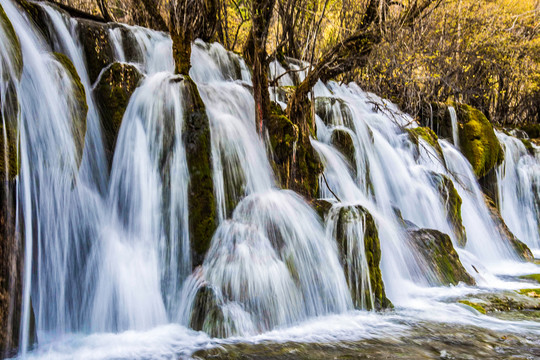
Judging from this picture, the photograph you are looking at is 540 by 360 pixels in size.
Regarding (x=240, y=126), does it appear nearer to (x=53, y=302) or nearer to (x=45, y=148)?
(x=45, y=148)

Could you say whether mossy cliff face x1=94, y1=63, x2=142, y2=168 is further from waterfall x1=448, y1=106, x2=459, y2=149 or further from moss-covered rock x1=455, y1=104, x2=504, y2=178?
waterfall x1=448, y1=106, x2=459, y2=149

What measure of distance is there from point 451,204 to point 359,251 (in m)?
4.41

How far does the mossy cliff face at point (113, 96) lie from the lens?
5.34 meters

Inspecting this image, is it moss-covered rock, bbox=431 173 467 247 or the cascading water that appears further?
moss-covered rock, bbox=431 173 467 247

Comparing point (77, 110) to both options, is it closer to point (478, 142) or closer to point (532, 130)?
point (478, 142)

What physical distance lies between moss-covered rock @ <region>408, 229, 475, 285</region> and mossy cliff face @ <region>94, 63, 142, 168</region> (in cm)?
460

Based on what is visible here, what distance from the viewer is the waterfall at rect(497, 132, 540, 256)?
12.6 metres

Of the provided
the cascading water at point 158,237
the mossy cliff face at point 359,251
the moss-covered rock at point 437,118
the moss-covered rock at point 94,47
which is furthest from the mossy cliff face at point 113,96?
the moss-covered rock at point 437,118

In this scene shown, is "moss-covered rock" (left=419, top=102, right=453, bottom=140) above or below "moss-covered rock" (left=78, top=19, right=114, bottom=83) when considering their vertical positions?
above

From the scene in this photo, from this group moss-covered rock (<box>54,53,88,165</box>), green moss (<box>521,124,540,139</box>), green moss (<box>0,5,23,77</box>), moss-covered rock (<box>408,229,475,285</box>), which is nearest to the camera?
green moss (<box>0,5,23,77</box>)

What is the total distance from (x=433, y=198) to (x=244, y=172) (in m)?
4.62

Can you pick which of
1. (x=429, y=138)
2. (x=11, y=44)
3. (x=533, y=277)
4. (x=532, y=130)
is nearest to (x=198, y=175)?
(x=11, y=44)

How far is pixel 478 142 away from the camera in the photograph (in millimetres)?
12625

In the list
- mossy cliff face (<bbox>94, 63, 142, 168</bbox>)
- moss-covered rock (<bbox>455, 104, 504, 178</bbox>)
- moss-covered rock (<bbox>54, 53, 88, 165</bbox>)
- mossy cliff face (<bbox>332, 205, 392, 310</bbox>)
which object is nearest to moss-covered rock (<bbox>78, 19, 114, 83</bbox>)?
mossy cliff face (<bbox>94, 63, 142, 168</bbox>)
